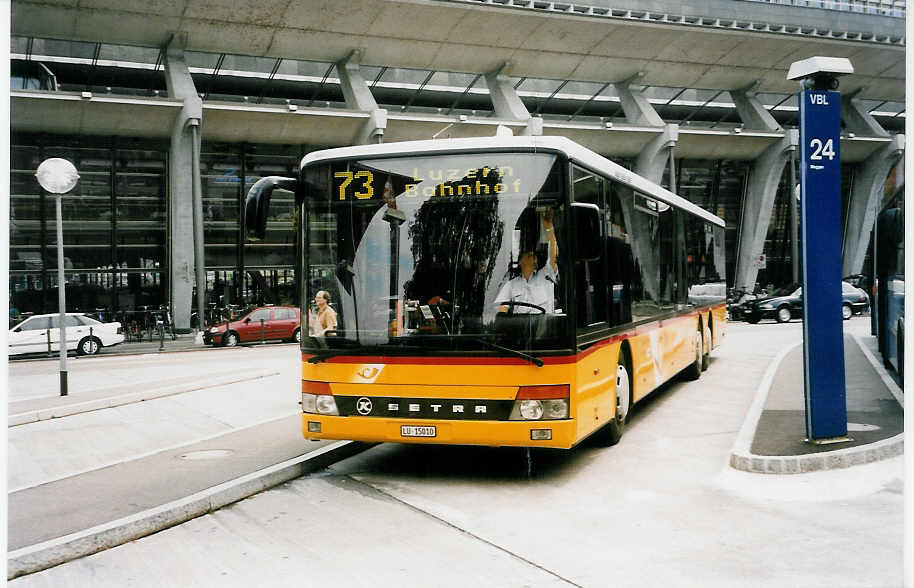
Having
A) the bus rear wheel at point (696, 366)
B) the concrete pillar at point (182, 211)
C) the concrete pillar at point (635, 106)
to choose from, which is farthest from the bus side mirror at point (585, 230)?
the concrete pillar at point (635, 106)

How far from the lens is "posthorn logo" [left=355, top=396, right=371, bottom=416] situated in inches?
292

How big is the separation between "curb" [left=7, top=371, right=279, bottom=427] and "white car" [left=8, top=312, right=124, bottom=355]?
12.4 meters

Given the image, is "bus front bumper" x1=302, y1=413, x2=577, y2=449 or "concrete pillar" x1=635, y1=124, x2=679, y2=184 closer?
"bus front bumper" x1=302, y1=413, x2=577, y2=449

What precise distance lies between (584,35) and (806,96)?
98.5 feet

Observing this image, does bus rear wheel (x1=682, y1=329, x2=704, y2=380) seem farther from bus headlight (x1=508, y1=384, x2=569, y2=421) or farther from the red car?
the red car

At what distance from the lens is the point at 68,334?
27.5 metres

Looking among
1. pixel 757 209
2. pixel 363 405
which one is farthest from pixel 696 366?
pixel 757 209

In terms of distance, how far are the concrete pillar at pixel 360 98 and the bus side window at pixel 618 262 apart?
2672cm

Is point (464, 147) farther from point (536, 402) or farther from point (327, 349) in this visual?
point (536, 402)

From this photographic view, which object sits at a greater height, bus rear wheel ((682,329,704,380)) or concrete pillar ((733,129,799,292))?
concrete pillar ((733,129,799,292))

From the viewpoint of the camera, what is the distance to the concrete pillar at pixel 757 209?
147ft

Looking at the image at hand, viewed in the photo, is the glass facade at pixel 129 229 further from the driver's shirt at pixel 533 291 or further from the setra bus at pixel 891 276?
the driver's shirt at pixel 533 291

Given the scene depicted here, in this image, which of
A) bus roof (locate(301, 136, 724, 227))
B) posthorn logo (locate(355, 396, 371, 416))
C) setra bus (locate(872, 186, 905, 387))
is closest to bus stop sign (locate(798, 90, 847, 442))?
bus roof (locate(301, 136, 724, 227))

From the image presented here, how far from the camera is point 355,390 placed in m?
7.44
